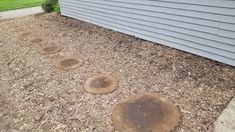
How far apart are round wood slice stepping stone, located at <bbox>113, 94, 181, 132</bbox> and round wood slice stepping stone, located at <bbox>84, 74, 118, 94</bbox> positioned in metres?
0.43

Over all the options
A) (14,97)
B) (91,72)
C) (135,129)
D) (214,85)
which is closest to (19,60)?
(14,97)

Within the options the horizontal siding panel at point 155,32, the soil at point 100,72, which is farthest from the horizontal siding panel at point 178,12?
the soil at point 100,72

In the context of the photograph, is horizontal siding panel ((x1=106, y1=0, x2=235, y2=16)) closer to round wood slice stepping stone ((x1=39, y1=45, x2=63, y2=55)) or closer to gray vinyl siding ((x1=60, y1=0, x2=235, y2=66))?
Answer: gray vinyl siding ((x1=60, y1=0, x2=235, y2=66))

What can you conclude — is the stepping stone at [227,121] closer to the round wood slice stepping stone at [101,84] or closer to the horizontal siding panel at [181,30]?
the horizontal siding panel at [181,30]

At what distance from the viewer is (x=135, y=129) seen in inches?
102

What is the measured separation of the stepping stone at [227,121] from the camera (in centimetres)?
249

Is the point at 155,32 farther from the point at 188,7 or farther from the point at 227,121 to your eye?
the point at 227,121

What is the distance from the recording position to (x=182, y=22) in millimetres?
4105

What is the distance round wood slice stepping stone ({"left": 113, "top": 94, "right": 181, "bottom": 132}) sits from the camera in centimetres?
260

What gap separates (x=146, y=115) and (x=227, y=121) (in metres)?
0.94

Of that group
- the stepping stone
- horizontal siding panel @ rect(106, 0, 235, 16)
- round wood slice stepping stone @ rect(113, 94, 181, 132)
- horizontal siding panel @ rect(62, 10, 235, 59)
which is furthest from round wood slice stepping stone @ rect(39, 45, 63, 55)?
the stepping stone

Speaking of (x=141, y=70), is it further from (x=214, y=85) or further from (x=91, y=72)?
(x=214, y=85)

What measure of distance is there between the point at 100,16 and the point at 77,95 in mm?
3270

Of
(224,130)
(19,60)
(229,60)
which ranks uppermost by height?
(229,60)
